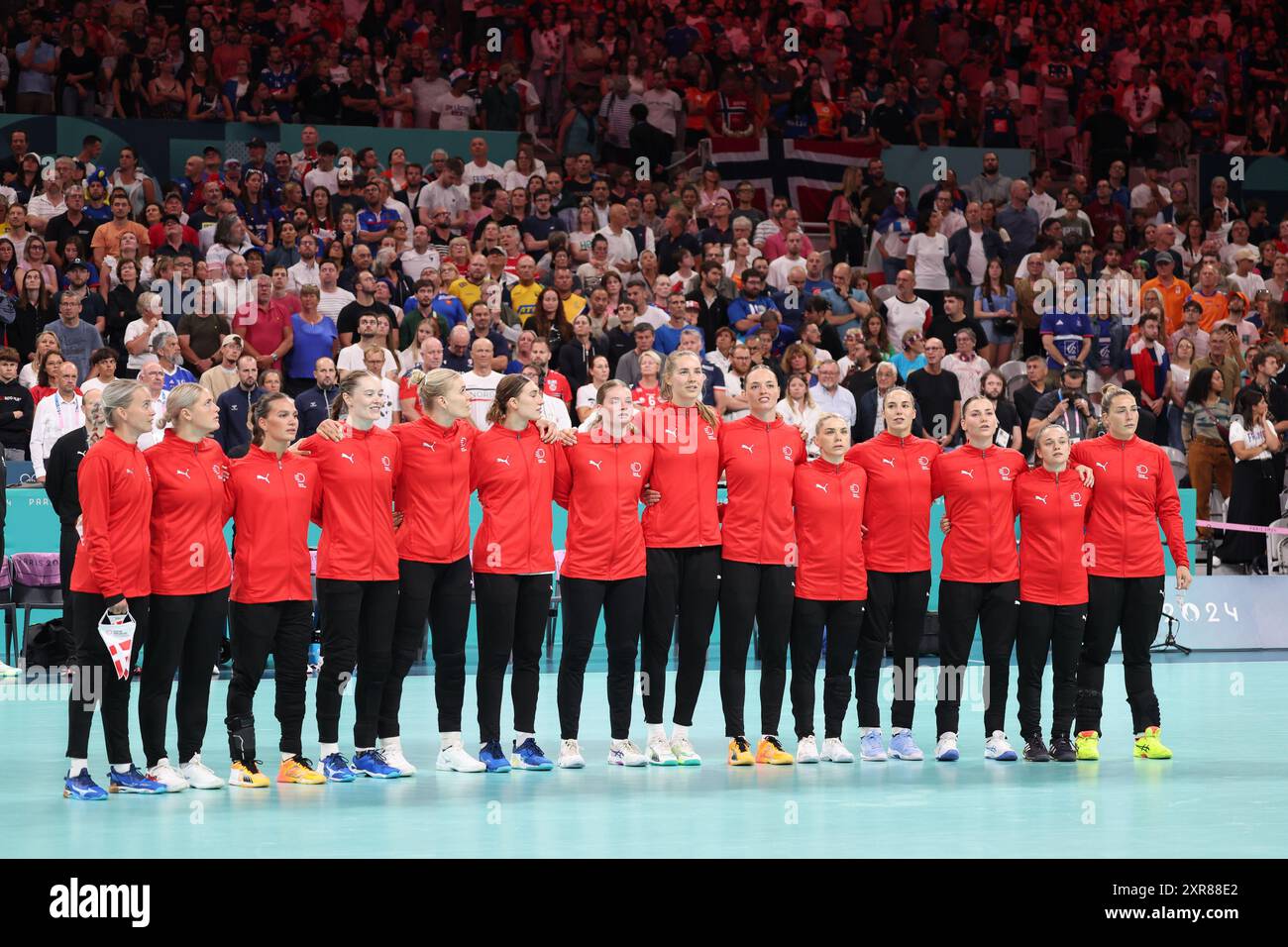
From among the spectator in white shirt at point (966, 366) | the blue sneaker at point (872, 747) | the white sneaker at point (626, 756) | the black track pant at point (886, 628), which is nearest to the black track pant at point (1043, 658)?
the black track pant at point (886, 628)

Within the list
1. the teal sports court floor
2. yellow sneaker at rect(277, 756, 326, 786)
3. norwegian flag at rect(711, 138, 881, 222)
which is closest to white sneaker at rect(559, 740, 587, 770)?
the teal sports court floor

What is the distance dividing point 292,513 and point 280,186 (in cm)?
1102

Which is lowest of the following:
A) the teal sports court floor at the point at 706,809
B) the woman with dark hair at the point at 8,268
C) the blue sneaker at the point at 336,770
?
the teal sports court floor at the point at 706,809

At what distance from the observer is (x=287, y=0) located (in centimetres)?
2181

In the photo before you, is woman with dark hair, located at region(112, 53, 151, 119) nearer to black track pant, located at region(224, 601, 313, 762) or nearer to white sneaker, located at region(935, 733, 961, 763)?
black track pant, located at region(224, 601, 313, 762)

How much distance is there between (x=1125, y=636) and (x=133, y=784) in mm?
5501

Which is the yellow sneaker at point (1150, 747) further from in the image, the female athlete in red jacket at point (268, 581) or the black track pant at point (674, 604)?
the female athlete in red jacket at point (268, 581)

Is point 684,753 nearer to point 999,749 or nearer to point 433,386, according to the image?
point 999,749

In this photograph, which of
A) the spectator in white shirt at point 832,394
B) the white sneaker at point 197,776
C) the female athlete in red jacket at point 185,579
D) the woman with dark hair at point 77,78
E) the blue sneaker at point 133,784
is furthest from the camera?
the woman with dark hair at point 77,78

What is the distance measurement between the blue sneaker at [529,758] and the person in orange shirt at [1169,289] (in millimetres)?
13032

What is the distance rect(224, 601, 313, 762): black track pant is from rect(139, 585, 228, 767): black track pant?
0.13 m

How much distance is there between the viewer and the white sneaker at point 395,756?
934cm

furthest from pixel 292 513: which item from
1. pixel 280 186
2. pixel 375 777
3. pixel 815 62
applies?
pixel 815 62
